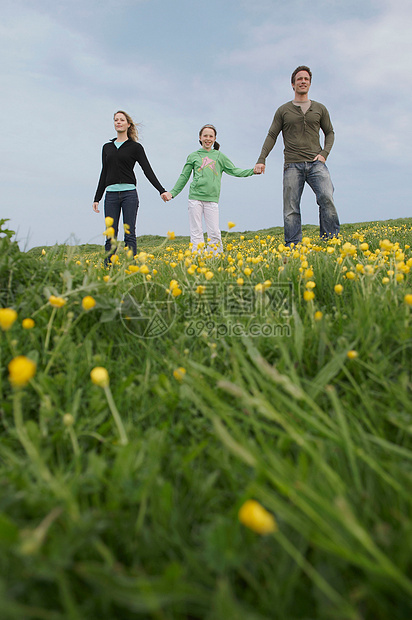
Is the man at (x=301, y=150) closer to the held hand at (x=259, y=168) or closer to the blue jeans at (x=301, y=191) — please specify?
the blue jeans at (x=301, y=191)

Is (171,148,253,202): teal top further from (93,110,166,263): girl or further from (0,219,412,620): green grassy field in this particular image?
(0,219,412,620): green grassy field

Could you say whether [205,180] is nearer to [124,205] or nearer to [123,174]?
[123,174]

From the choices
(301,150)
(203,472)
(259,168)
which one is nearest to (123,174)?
(259,168)

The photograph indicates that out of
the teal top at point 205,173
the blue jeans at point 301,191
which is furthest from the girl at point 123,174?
the blue jeans at point 301,191

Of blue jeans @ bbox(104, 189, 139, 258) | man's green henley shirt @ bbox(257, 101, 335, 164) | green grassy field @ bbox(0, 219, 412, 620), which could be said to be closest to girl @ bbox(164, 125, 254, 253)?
blue jeans @ bbox(104, 189, 139, 258)

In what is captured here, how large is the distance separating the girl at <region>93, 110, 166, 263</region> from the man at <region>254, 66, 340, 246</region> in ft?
8.38

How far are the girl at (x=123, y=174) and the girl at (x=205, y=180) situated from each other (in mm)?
1039

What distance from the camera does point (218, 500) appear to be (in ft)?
3.59

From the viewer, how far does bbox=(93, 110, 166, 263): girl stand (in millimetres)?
7387

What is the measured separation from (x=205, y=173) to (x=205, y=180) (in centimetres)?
16

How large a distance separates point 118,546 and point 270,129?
24.9 ft

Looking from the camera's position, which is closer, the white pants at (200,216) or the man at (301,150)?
the man at (301,150)

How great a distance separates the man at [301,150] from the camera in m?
6.85

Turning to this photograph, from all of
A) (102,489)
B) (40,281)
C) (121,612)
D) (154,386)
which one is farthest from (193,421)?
(40,281)
